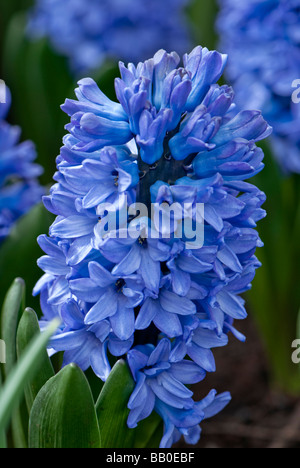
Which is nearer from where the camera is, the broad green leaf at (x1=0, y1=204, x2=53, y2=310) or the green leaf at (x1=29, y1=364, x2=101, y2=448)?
the green leaf at (x1=29, y1=364, x2=101, y2=448)

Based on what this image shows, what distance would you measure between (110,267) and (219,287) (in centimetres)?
16

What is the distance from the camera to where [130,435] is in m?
1.05

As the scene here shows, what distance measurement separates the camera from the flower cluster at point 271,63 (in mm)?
1723

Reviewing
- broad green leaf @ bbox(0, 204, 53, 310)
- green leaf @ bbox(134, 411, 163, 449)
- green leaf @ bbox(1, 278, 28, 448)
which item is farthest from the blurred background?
green leaf @ bbox(134, 411, 163, 449)

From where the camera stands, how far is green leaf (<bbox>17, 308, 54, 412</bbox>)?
3.23 feet

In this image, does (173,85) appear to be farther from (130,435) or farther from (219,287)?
(130,435)

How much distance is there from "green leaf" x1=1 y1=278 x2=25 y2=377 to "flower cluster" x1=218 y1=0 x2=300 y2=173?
931 mm

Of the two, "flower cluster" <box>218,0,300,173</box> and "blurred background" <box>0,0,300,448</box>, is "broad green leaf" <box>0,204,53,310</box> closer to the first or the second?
"blurred background" <box>0,0,300,448</box>

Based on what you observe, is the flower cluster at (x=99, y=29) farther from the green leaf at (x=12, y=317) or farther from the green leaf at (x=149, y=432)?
the green leaf at (x=149, y=432)

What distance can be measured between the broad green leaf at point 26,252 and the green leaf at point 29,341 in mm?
327

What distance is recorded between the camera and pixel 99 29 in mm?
2469

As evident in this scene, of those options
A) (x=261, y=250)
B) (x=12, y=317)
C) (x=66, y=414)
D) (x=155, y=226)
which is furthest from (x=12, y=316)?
(x=261, y=250)

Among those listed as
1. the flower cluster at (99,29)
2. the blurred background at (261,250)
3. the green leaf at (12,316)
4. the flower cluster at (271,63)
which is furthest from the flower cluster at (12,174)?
the flower cluster at (99,29)

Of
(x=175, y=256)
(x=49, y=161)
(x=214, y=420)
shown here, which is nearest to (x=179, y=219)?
(x=175, y=256)
